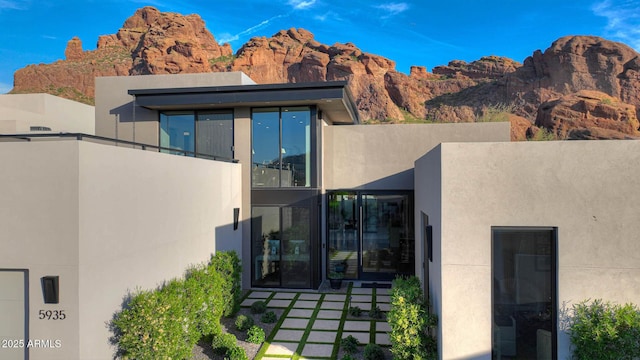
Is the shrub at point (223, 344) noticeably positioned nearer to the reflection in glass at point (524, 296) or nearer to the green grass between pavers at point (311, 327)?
the green grass between pavers at point (311, 327)

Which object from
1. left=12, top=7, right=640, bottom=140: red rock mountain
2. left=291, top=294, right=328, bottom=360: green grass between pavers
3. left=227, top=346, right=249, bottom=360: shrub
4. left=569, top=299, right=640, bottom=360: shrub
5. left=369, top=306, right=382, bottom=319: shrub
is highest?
left=12, top=7, right=640, bottom=140: red rock mountain

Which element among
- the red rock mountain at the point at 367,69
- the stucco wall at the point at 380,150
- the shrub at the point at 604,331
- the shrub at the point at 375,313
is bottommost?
the shrub at the point at 375,313

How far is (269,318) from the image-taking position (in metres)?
8.09

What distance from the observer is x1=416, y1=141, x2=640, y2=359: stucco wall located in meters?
4.72

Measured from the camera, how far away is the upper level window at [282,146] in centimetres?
1046

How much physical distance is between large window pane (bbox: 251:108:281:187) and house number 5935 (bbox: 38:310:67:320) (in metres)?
6.51

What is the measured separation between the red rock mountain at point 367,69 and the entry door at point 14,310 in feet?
117

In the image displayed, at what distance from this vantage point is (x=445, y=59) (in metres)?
62.7

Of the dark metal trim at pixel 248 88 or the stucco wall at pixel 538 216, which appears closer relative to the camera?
the stucco wall at pixel 538 216

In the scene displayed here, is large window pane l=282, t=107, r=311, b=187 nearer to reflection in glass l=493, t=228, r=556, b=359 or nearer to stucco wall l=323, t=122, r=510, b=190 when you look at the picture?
stucco wall l=323, t=122, r=510, b=190

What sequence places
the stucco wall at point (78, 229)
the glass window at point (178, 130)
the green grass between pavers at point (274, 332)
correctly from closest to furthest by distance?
the stucco wall at point (78, 229), the green grass between pavers at point (274, 332), the glass window at point (178, 130)

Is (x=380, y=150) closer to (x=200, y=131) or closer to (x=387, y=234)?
(x=387, y=234)

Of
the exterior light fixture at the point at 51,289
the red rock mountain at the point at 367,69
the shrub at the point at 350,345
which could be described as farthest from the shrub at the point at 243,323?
the red rock mountain at the point at 367,69

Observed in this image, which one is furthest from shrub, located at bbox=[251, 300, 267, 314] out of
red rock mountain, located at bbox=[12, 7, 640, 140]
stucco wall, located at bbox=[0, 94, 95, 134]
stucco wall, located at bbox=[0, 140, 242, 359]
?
red rock mountain, located at bbox=[12, 7, 640, 140]
